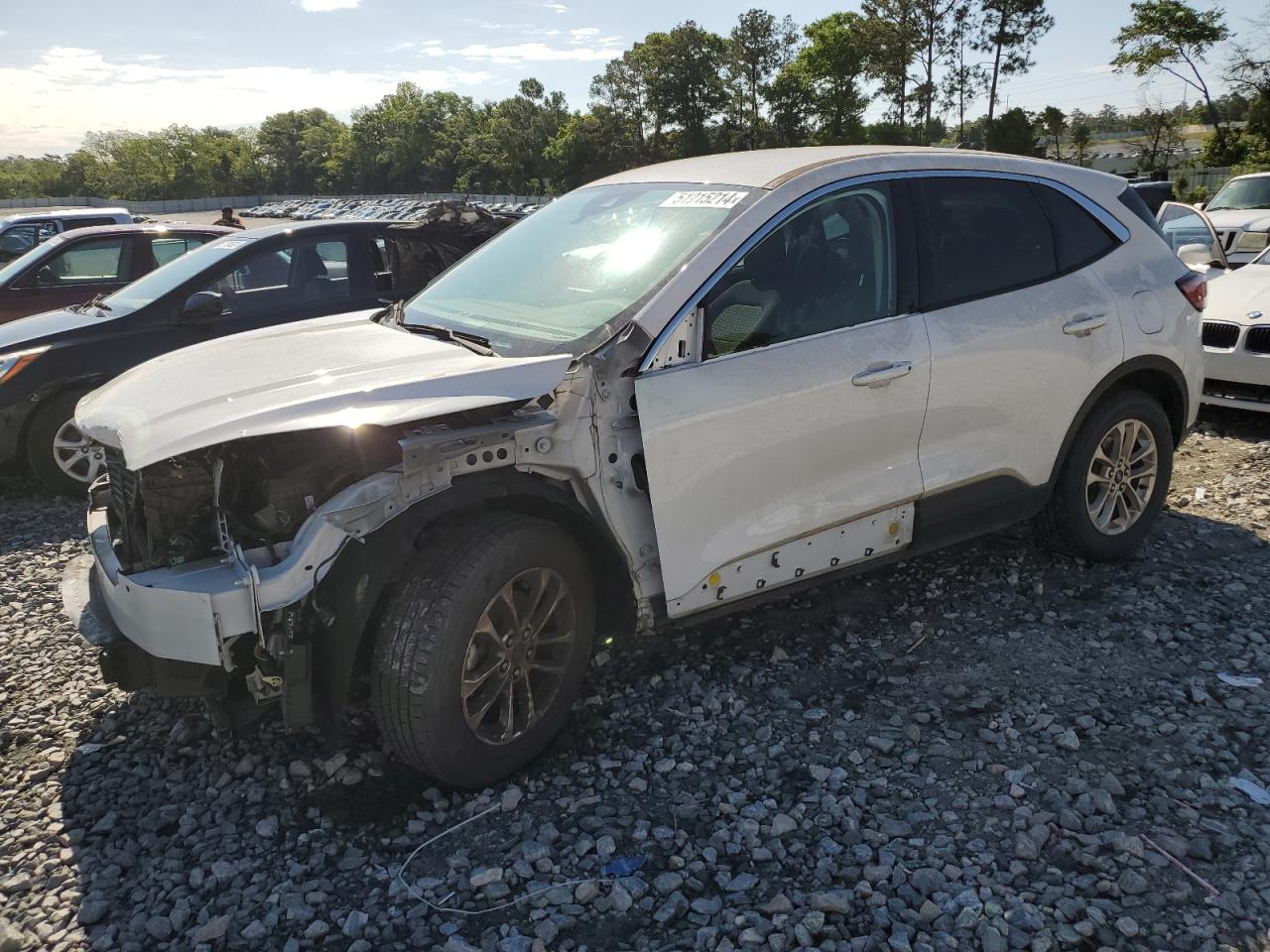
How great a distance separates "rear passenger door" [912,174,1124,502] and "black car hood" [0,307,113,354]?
18.2ft

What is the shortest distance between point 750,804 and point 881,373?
159 centimetres

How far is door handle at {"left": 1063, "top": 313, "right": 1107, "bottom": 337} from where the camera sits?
4.04 metres

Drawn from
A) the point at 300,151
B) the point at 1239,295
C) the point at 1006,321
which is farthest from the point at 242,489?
the point at 300,151

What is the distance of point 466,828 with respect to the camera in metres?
2.91

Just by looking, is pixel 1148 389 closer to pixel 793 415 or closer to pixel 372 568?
pixel 793 415

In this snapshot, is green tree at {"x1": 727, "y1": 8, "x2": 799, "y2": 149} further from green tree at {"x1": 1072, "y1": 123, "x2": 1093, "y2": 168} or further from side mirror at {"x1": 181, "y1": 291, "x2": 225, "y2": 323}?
side mirror at {"x1": 181, "y1": 291, "x2": 225, "y2": 323}

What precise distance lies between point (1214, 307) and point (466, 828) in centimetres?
705

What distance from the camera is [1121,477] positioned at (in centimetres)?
452

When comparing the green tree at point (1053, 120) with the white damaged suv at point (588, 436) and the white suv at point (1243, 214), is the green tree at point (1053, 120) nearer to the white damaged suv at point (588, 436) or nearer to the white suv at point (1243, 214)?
the white suv at point (1243, 214)

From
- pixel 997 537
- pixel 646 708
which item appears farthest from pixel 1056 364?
pixel 646 708

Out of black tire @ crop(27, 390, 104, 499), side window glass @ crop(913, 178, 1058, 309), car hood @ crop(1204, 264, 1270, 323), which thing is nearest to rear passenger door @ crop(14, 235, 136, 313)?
black tire @ crop(27, 390, 104, 499)

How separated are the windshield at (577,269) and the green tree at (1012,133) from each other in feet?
176

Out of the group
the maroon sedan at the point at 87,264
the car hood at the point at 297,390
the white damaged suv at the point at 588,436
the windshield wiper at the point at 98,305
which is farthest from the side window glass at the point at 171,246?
the car hood at the point at 297,390

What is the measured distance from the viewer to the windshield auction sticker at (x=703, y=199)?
11.3 feet
